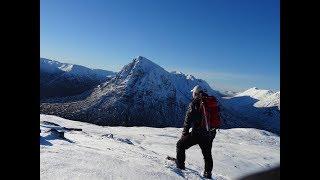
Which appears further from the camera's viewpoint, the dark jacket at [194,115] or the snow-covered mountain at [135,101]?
the snow-covered mountain at [135,101]

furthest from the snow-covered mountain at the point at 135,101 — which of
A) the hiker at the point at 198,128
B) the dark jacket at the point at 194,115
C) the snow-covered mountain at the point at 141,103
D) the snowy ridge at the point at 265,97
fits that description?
the dark jacket at the point at 194,115

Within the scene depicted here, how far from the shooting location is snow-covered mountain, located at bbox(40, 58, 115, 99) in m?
128

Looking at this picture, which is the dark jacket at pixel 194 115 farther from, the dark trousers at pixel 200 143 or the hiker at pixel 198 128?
the dark trousers at pixel 200 143

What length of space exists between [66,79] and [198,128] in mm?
150604

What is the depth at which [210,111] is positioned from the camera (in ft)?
23.1

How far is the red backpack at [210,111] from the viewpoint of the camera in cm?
701

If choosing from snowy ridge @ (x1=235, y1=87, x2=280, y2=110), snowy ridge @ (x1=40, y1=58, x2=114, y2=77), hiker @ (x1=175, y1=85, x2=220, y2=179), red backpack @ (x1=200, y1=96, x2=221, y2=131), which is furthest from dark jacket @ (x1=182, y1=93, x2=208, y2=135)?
snowy ridge @ (x1=40, y1=58, x2=114, y2=77)

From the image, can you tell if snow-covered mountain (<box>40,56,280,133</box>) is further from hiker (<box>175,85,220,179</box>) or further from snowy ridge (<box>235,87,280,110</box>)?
hiker (<box>175,85,220,179</box>)

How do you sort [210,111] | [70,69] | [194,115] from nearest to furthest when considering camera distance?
[210,111] < [194,115] < [70,69]

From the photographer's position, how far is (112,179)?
6.12 meters

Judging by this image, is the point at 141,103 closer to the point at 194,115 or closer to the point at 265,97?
the point at 265,97

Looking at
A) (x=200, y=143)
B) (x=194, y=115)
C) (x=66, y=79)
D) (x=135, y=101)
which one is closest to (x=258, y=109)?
(x=135, y=101)

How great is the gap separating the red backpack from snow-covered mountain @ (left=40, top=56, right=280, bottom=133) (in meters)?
73.9
